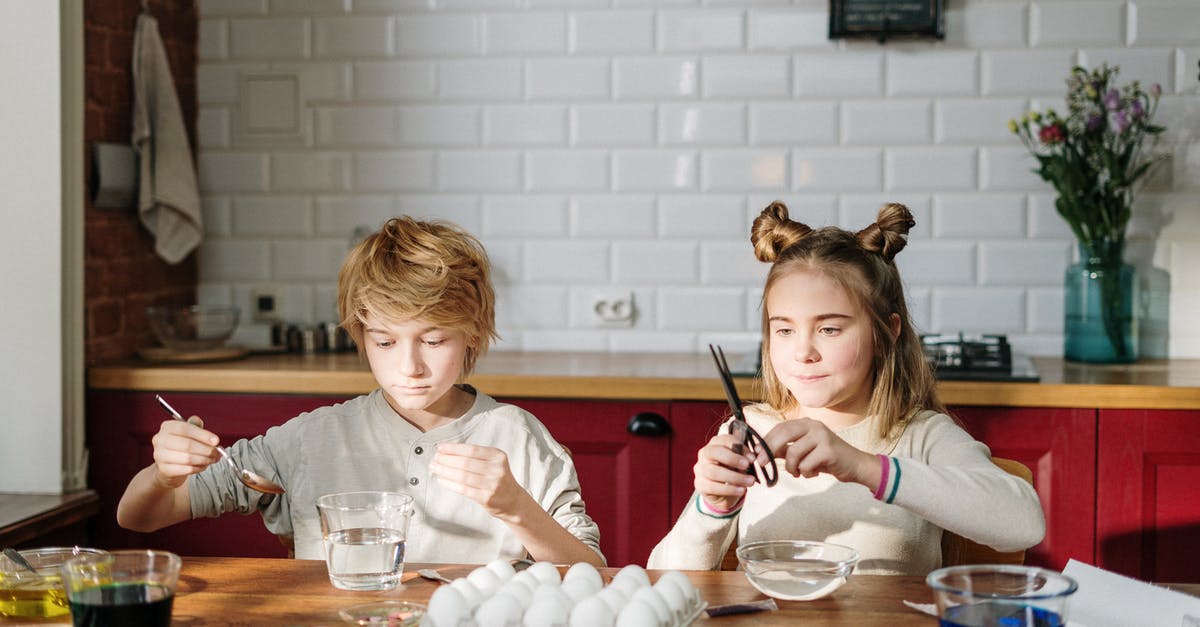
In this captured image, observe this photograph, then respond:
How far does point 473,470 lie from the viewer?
4.85ft

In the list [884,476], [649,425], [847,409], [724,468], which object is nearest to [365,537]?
[724,468]

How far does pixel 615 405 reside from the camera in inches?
101

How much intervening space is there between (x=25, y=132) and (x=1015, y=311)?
7.45 ft

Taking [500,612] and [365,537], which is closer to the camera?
[500,612]

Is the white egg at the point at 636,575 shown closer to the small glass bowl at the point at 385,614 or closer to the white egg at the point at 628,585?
the white egg at the point at 628,585

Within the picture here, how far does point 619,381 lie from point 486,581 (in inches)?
52.9

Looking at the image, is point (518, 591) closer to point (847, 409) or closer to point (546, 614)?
point (546, 614)

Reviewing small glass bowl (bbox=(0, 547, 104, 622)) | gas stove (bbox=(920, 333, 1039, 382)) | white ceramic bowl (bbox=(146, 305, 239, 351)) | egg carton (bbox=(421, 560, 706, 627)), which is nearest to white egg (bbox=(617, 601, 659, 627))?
egg carton (bbox=(421, 560, 706, 627))

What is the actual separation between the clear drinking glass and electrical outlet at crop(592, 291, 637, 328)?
2016mm

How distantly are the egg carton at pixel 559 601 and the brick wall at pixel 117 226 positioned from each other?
1865 millimetres

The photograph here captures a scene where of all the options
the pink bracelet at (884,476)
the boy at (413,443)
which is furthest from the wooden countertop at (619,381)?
the pink bracelet at (884,476)

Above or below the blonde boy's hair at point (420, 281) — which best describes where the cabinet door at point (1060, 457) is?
below

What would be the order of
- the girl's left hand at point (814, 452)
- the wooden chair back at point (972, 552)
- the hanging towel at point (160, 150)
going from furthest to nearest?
the hanging towel at point (160, 150) < the wooden chair back at point (972, 552) < the girl's left hand at point (814, 452)

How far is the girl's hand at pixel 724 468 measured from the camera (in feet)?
4.79
